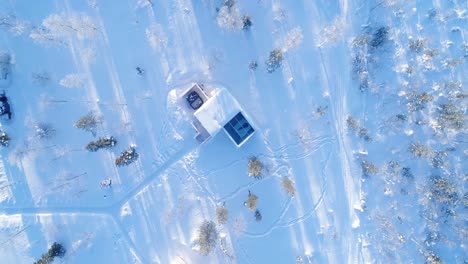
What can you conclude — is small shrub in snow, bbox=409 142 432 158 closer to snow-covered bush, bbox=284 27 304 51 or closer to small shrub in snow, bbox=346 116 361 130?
small shrub in snow, bbox=346 116 361 130

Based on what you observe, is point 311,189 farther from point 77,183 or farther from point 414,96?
point 77,183

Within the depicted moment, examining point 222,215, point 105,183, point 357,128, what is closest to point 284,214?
point 222,215

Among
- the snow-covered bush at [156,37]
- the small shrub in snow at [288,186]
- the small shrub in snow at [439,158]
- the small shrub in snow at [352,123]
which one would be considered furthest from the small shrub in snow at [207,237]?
the small shrub in snow at [439,158]

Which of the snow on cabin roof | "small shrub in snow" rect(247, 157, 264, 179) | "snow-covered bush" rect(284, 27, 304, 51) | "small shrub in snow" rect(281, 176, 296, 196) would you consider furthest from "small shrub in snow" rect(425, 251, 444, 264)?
"snow-covered bush" rect(284, 27, 304, 51)

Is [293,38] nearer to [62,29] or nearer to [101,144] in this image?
[101,144]

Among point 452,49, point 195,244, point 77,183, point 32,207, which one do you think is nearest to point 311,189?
point 195,244

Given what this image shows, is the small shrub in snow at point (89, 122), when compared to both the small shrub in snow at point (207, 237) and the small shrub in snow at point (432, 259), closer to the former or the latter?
the small shrub in snow at point (207, 237)

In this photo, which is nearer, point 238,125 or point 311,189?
point 238,125
